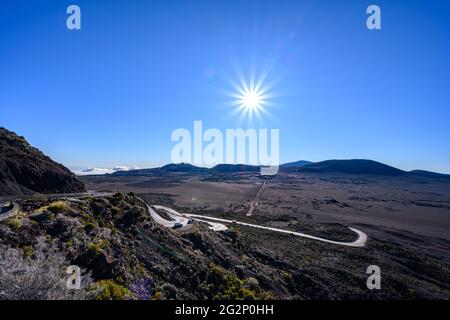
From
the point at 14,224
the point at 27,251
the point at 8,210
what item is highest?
the point at 8,210

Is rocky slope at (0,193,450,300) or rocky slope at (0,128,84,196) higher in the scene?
rocky slope at (0,128,84,196)

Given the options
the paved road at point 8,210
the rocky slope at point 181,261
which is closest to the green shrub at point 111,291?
the rocky slope at point 181,261

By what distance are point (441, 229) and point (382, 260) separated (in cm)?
3411

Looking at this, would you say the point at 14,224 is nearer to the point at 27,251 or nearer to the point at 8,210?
the point at 27,251

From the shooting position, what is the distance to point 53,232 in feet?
55.3

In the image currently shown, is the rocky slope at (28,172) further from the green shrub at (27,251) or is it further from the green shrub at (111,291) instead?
the green shrub at (111,291)

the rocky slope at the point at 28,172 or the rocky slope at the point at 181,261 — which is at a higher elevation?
the rocky slope at the point at 28,172

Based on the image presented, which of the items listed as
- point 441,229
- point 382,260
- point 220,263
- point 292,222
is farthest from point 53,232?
point 441,229

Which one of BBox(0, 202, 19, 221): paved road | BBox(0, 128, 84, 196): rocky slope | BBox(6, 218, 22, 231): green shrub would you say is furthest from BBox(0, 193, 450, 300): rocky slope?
BBox(0, 128, 84, 196): rocky slope

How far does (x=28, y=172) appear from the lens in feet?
108

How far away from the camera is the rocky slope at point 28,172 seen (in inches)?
1194

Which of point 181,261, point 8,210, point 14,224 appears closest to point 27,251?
point 14,224

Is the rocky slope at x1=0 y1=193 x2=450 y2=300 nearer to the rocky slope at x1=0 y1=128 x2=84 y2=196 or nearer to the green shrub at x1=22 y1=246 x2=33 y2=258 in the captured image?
→ the green shrub at x1=22 y1=246 x2=33 y2=258

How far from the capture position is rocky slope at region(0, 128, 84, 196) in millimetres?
30328
